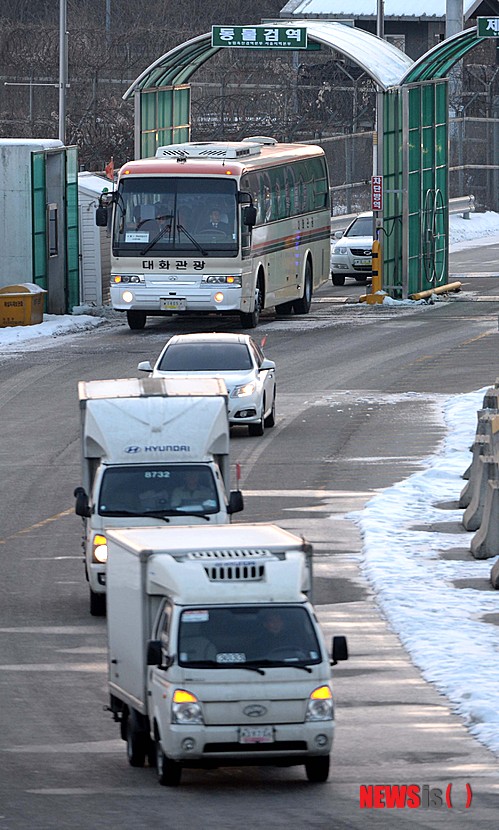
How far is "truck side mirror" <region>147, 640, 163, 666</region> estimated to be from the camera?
12.0 m

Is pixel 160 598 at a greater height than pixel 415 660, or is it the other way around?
pixel 160 598

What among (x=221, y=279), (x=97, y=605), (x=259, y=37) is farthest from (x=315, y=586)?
(x=259, y=37)

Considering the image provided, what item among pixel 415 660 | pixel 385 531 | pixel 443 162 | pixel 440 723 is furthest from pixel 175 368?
pixel 443 162

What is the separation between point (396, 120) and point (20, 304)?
1137cm

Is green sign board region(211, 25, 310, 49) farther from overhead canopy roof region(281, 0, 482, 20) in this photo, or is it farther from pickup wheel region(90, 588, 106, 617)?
overhead canopy roof region(281, 0, 482, 20)

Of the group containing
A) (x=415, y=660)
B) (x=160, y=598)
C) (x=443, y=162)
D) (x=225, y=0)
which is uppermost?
(x=225, y=0)

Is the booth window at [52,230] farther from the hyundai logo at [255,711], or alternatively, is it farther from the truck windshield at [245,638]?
the hyundai logo at [255,711]

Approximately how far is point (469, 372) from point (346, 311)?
9581 mm

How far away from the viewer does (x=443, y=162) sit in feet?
157

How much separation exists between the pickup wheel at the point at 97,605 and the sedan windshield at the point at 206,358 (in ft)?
32.7

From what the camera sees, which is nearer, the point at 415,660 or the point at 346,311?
the point at 415,660

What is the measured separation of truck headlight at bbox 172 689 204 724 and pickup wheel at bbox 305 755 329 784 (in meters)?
0.85

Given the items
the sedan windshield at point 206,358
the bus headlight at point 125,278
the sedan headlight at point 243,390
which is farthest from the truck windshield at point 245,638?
the bus headlight at point 125,278

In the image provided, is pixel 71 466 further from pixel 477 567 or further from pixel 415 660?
pixel 415 660
